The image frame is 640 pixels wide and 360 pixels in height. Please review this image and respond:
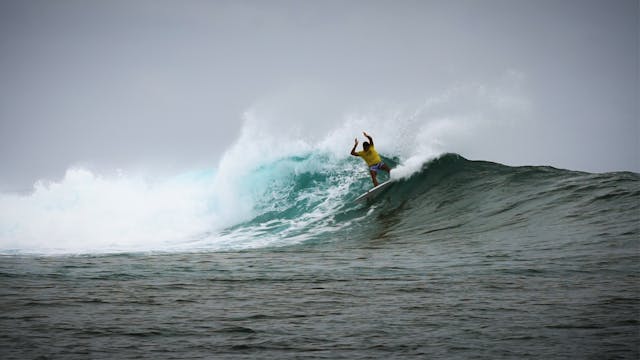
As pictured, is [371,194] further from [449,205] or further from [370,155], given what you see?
[449,205]

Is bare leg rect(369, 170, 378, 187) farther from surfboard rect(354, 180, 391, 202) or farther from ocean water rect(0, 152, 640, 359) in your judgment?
ocean water rect(0, 152, 640, 359)

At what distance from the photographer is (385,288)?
223 inches

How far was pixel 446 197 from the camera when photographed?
48.1 ft

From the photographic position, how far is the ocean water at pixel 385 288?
3.66 metres

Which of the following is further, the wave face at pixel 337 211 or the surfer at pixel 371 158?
the surfer at pixel 371 158

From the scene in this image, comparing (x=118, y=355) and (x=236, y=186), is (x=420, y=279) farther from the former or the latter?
(x=236, y=186)

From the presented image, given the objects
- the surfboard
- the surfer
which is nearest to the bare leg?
the surfer

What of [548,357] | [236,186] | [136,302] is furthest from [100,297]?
[236,186]

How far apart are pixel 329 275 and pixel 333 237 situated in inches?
240

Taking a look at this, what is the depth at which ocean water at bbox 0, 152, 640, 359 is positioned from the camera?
12.0 feet

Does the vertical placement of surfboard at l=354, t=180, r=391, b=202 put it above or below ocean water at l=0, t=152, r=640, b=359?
above

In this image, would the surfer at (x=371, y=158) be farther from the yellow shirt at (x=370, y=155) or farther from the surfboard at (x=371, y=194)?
the surfboard at (x=371, y=194)

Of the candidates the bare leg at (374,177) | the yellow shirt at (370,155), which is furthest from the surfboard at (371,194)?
the yellow shirt at (370,155)

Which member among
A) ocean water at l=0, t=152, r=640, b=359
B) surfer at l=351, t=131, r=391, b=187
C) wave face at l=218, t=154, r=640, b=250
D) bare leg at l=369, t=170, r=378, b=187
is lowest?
ocean water at l=0, t=152, r=640, b=359
